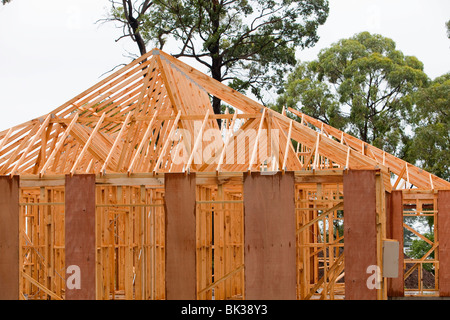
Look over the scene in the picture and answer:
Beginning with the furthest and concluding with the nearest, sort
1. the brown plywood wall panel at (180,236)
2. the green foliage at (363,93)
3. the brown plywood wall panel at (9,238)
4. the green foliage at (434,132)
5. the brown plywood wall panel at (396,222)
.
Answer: the green foliage at (363,93) → the green foliage at (434,132) → the brown plywood wall panel at (396,222) → the brown plywood wall panel at (9,238) → the brown plywood wall panel at (180,236)

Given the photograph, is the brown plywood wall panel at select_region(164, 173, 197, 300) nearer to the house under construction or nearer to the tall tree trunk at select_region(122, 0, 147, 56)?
the house under construction

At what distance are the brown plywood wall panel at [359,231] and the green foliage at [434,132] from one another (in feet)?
71.6

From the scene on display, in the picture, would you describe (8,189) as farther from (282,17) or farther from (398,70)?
(398,70)

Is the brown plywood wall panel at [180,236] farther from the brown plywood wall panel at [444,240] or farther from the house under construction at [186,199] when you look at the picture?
the brown plywood wall panel at [444,240]

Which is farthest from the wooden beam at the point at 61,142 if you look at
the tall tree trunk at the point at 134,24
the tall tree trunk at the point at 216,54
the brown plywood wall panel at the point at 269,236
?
the tall tree trunk at the point at 134,24

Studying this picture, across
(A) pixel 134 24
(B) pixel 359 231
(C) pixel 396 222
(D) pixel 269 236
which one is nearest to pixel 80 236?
(D) pixel 269 236

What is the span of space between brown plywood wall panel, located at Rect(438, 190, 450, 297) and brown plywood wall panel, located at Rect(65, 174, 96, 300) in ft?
38.0

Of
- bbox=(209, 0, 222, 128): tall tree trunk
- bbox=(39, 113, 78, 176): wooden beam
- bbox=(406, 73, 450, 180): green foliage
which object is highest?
bbox=(209, 0, 222, 128): tall tree trunk

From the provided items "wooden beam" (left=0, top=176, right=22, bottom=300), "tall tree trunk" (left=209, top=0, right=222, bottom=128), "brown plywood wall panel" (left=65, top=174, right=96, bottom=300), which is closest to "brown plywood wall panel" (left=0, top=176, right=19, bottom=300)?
"wooden beam" (left=0, top=176, right=22, bottom=300)

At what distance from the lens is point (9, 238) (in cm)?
1509

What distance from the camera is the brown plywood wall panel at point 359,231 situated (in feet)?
47.0

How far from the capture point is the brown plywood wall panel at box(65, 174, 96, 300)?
14656 mm

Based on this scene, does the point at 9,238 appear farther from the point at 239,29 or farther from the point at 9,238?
the point at 239,29
